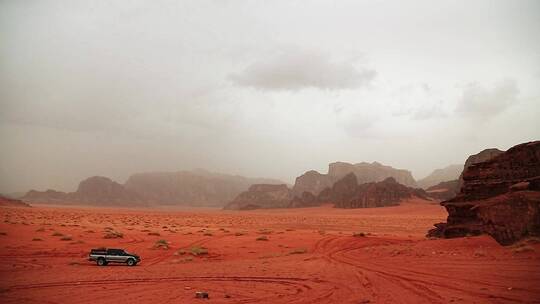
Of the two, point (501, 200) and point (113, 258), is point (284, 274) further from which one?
point (501, 200)

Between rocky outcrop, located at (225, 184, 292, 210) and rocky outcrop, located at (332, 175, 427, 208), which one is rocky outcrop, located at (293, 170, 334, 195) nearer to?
rocky outcrop, located at (225, 184, 292, 210)

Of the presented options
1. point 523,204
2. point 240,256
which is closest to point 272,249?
point 240,256

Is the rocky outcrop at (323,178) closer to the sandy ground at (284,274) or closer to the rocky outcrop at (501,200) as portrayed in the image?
the rocky outcrop at (501,200)

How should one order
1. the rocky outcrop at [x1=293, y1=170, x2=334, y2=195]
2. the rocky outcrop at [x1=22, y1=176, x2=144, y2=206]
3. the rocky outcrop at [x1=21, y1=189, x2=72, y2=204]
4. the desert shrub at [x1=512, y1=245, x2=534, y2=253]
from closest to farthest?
the desert shrub at [x1=512, y1=245, x2=534, y2=253] → the rocky outcrop at [x1=293, y1=170, x2=334, y2=195] → the rocky outcrop at [x1=21, y1=189, x2=72, y2=204] → the rocky outcrop at [x1=22, y1=176, x2=144, y2=206]

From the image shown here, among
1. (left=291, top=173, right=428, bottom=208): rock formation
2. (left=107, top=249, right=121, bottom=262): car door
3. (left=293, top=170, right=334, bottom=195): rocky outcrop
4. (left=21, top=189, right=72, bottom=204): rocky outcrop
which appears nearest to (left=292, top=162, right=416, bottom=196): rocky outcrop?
(left=293, top=170, right=334, bottom=195): rocky outcrop

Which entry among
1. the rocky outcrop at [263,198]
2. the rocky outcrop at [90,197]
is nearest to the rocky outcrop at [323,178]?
the rocky outcrop at [263,198]

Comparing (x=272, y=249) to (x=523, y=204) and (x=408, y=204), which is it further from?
(x=408, y=204)
